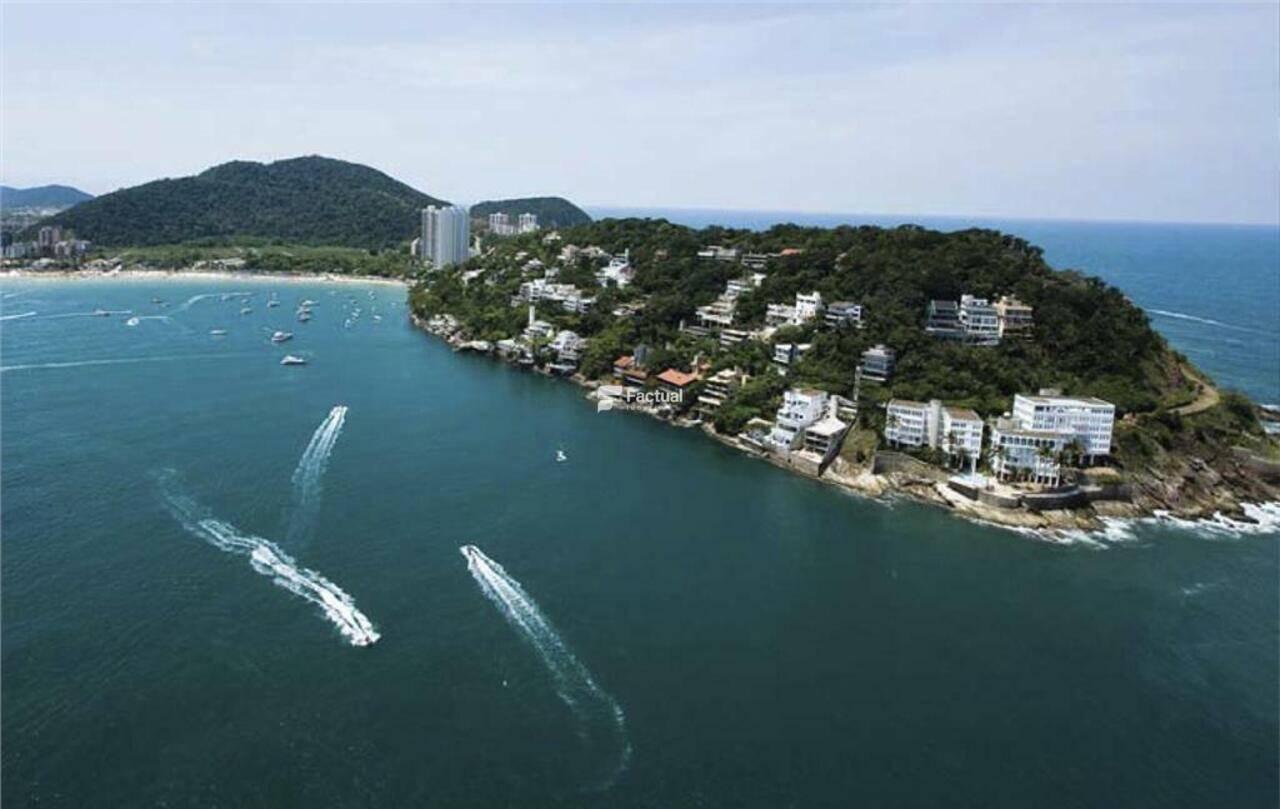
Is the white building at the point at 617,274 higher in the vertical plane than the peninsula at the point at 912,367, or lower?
higher

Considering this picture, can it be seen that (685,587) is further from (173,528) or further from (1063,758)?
(173,528)

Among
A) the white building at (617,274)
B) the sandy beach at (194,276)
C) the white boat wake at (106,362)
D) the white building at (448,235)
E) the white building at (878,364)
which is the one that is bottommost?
the white boat wake at (106,362)

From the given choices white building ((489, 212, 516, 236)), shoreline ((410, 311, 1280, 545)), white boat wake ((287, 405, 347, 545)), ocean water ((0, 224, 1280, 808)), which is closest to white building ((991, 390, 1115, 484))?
shoreline ((410, 311, 1280, 545))

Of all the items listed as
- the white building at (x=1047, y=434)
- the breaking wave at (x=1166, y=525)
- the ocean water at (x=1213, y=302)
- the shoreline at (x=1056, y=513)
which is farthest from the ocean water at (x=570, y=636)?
the ocean water at (x=1213, y=302)

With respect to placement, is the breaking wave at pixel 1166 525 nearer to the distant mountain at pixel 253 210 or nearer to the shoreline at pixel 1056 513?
the shoreline at pixel 1056 513

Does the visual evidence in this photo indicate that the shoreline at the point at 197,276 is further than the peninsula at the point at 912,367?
Yes

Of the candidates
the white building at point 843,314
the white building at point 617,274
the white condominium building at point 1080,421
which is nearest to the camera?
the white condominium building at point 1080,421

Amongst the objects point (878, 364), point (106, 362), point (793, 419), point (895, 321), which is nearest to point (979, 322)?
point (895, 321)

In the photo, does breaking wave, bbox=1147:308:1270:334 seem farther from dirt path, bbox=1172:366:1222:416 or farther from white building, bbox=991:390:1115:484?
white building, bbox=991:390:1115:484
